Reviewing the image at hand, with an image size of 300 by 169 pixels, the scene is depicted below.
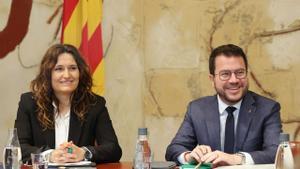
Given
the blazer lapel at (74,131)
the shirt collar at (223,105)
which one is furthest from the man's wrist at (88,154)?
the shirt collar at (223,105)

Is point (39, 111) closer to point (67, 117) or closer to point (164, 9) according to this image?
point (67, 117)

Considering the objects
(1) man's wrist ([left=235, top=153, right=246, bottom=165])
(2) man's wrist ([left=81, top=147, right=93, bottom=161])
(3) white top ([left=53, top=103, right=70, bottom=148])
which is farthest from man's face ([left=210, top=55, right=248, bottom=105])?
(3) white top ([left=53, top=103, right=70, bottom=148])

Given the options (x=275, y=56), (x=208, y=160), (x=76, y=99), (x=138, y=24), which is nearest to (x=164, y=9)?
(x=138, y=24)

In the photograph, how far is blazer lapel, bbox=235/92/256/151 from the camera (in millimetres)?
3256

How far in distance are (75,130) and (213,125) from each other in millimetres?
886

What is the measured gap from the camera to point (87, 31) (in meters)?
4.16

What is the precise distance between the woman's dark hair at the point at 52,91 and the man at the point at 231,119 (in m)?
0.69

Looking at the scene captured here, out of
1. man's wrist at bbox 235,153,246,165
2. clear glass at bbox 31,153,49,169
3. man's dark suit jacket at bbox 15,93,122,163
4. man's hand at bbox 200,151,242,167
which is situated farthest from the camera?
man's dark suit jacket at bbox 15,93,122,163

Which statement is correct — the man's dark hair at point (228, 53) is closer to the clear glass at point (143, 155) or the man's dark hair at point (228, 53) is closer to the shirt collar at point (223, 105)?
the shirt collar at point (223, 105)

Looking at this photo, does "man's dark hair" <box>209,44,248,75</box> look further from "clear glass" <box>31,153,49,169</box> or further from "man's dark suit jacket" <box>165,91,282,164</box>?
"clear glass" <box>31,153,49,169</box>

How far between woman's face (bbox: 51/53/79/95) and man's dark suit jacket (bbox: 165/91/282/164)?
30.7 inches

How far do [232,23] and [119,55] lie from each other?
1.05 metres

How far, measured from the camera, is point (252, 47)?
15.1ft

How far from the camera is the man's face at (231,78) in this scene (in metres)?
3.29
